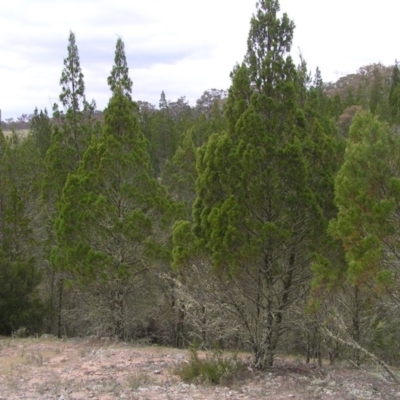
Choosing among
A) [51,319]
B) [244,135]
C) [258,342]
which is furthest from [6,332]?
[244,135]

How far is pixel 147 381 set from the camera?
28.9 ft

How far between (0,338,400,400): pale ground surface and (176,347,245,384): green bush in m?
0.18

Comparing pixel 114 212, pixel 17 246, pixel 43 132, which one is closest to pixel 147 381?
pixel 114 212

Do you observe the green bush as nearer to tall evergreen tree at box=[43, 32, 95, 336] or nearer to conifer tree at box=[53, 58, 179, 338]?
conifer tree at box=[53, 58, 179, 338]

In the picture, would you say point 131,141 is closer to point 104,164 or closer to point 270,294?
point 104,164

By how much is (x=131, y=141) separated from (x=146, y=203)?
1766 mm

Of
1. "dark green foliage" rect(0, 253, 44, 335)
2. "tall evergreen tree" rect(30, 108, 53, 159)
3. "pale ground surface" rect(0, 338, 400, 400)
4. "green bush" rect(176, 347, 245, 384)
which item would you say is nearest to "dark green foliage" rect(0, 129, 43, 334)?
"dark green foliage" rect(0, 253, 44, 335)

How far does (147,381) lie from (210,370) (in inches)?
44.6

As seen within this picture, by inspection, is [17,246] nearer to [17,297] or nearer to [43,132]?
[17,297]

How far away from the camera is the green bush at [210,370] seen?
8695 mm

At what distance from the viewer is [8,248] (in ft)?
58.8

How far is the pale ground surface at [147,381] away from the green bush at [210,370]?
177mm

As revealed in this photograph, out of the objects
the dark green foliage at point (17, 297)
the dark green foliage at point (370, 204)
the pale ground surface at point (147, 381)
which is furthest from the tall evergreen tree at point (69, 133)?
the dark green foliage at point (370, 204)

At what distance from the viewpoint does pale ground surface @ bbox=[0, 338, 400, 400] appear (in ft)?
25.9
